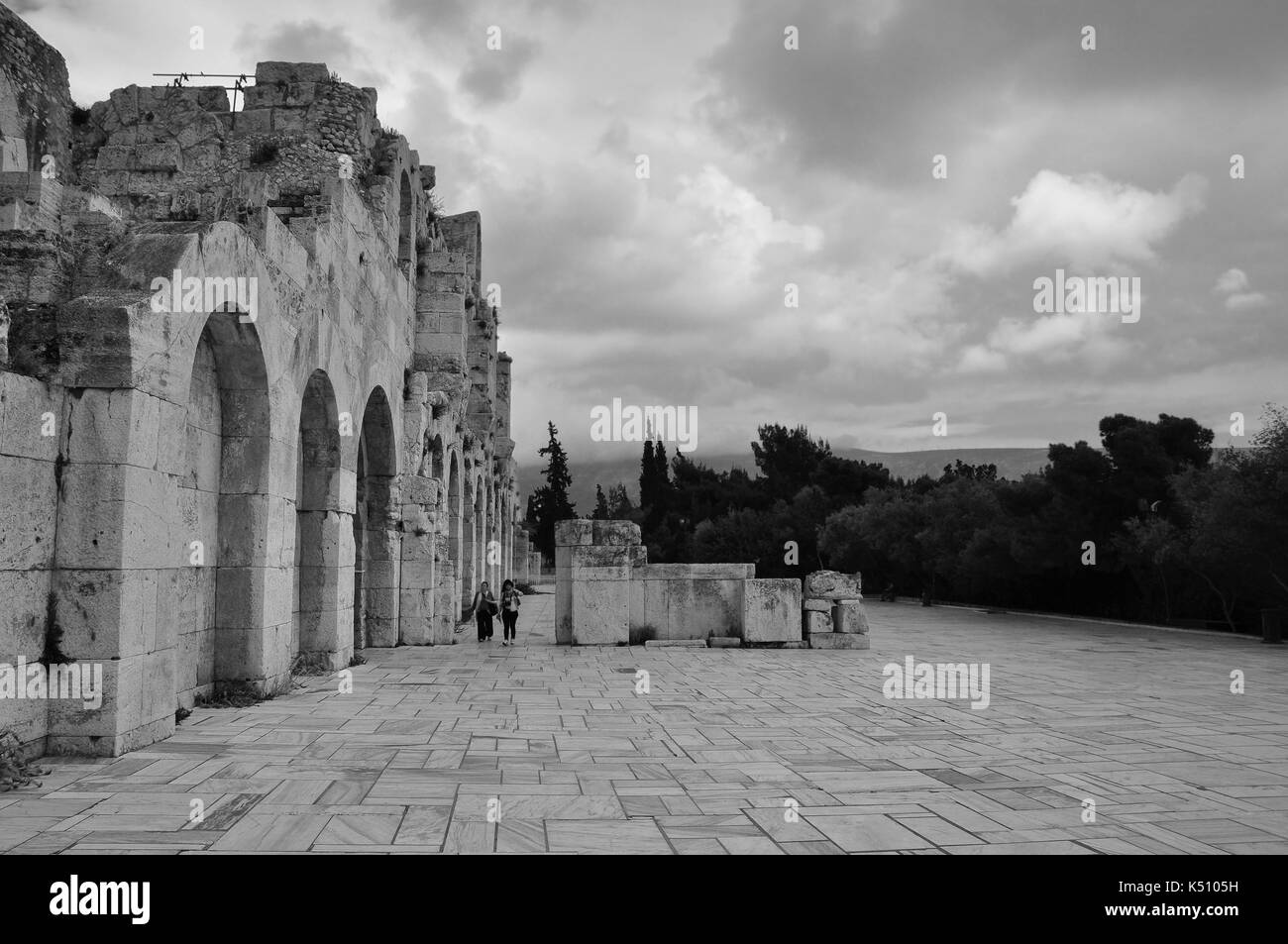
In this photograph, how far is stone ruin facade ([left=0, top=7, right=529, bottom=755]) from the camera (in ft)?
19.8

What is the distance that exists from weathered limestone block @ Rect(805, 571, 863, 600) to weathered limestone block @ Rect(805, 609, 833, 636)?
33 cm

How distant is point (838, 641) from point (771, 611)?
134 cm

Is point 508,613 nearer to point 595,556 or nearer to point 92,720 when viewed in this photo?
point 595,556

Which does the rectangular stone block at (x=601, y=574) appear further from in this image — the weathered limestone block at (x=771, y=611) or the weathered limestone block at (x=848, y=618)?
the weathered limestone block at (x=848, y=618)

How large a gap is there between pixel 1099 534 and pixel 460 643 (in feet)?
60.5

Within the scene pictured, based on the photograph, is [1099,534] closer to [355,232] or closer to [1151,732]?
[1151,732]

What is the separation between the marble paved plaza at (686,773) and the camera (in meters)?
4.50

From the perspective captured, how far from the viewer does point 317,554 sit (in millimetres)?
11031

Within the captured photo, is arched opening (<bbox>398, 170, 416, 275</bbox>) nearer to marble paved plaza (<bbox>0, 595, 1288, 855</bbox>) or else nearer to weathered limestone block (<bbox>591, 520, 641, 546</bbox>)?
weathered limestone block (<bbox>591, 520, 641, 546</bbox>)

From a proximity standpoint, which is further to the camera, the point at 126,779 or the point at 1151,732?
the point at 1151,732

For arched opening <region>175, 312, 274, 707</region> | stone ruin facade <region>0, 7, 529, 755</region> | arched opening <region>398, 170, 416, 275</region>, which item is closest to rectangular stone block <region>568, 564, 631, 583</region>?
stone ruin facade <region>0, 7, 529, 755</region>

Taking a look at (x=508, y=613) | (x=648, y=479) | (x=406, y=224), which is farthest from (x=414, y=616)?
(x=648, y=479)
